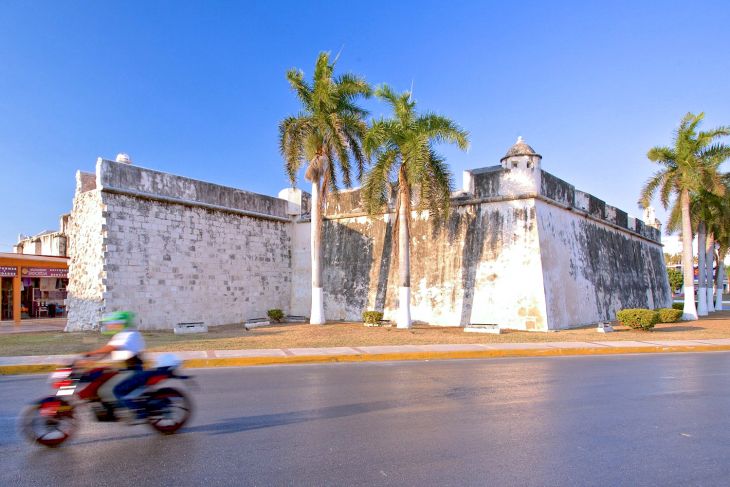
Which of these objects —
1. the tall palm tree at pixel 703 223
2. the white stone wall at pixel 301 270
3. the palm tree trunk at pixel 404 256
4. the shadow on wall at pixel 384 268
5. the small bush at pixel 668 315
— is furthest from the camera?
the tall palm tree at pixel 703 223

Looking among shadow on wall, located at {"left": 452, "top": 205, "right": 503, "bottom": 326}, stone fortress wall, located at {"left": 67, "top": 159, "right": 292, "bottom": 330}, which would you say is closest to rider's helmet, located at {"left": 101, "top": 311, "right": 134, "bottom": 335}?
stone fortress wall, located at {"left": 67, "top": 159, "right": 292, "bottom": 330}

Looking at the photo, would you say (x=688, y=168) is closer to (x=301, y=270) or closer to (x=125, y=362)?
(x=301, y=270)

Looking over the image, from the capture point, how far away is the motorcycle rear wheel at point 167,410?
575cm

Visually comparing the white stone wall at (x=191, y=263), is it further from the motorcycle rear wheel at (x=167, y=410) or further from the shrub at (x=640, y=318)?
the shrub at (x=640, y=318)

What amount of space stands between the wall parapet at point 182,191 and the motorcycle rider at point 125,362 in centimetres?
1268

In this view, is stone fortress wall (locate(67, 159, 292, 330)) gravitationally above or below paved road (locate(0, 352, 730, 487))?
above

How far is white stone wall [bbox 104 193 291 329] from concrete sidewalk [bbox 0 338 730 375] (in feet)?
20.4

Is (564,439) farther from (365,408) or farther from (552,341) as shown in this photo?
(552,341)

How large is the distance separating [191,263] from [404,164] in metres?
8.61

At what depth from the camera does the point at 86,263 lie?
1738 cm

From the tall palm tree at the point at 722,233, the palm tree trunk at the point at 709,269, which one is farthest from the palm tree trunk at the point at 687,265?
the tall palm tree at the point at 722,233

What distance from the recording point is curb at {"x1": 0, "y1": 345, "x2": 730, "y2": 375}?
10531mm

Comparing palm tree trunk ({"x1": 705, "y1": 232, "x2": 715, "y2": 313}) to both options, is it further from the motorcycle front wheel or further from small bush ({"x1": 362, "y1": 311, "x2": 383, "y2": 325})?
the motorcycle front wheel

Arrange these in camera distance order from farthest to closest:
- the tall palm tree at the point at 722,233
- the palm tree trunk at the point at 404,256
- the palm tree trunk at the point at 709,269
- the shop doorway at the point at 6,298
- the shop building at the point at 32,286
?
the palm tree trunk at the point at 709,269 < the tall palm tree at the point at 722,233 < the shop doorway at the point at 6,298 < the shop building at the point at 32,286 < the palm tree trunk at the point at 404,256
